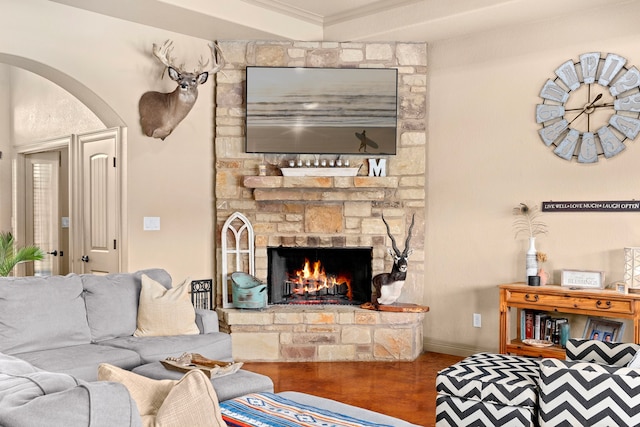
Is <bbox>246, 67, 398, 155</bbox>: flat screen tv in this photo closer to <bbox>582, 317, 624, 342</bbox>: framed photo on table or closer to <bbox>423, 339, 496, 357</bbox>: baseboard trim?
<bbox>423, 339, 496, 357</bbox>: baseboard trim

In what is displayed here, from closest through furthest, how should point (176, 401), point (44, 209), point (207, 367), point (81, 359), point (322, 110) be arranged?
point (176, 401) → point (207, 367) → point (81, 359) → point (322, 110) → point (44, 209)

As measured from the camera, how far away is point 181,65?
5.41 meters

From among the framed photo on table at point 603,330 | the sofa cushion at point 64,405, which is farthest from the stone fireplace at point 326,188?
the sofa cushion at point 64,405

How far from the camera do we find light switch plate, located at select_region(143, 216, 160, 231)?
5.52m

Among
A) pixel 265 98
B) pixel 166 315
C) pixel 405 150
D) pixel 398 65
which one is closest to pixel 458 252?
pixel 405 150

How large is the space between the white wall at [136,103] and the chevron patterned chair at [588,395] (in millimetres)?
3680

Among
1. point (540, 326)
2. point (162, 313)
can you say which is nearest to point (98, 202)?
point (162, 313)

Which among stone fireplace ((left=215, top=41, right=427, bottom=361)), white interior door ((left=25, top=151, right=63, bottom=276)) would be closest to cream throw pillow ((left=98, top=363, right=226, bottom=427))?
stone fireplace ((left=215, top=41, right=427, bottom=361))

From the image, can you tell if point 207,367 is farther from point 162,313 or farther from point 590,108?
point 590,108

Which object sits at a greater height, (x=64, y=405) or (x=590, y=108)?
(x=590, y=108)

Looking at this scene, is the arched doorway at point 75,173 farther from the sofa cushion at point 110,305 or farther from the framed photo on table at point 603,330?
the framed photo on table at point 603,330

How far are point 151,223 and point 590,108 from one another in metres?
3.77

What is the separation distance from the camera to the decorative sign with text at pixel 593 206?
482cm

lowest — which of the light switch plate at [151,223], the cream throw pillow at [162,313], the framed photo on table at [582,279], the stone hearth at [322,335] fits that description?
the stone hearth at [322,335]
